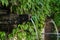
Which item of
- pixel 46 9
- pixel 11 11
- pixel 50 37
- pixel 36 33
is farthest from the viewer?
pixel 50 37

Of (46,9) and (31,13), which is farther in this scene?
(46,9)

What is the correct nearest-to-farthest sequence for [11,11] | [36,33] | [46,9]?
1. [11,11]
2. [36,33]
3. [46,9]

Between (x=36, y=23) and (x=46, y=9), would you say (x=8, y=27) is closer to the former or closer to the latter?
(x=36, y=23)

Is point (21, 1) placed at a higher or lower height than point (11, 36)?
higher

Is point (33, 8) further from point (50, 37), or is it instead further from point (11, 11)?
point (50, 37)

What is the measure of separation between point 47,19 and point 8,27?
3.84 feet

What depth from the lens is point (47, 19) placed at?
13.6 feet

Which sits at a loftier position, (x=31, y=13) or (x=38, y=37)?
(x=31, y=13)

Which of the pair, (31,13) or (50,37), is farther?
(50,37)

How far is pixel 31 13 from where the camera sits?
3299 mm

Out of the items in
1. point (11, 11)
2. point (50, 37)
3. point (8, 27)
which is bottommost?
point (50, 37)

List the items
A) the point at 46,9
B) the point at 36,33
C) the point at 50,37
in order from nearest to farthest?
the point at 36,33 → the point at 46,9 → the point at 50,37

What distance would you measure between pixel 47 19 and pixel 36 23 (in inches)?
27.5

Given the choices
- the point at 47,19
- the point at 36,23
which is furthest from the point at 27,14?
the point at 47,19
